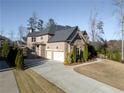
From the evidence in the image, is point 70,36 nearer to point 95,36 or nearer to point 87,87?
point 95,36

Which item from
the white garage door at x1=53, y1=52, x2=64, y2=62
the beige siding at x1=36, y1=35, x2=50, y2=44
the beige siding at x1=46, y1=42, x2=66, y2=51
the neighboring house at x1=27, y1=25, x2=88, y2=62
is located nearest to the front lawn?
the neighboring house at x1=27, y1=25, x2=88, y2=62

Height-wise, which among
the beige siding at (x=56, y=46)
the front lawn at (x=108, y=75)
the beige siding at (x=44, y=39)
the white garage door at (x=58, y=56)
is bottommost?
the front lawn at (x=108, y=75)

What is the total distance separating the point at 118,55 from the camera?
32.4 m

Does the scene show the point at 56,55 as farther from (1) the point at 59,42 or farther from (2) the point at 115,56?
(2) the point at 115,56

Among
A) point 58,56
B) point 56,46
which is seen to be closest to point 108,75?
point 58,56

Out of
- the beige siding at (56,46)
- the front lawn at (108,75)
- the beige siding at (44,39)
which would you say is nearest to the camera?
the front lawn at (108,75)

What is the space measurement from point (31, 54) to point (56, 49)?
35.2 feet

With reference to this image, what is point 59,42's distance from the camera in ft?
126

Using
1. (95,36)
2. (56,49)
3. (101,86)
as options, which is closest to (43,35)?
(56,49)

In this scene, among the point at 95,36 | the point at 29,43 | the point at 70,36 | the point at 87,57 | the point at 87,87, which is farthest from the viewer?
the point at 29,43

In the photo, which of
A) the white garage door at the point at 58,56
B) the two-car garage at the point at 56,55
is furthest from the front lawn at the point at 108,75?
the two-car garage at the point at 56,55

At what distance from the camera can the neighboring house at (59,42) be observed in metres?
36.1

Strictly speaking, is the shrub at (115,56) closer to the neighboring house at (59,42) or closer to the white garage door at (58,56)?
the neighboring house at (59,42)

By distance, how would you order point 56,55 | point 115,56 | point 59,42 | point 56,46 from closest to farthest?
point 115,56
point 59,42
point 56,55
point 56,46
